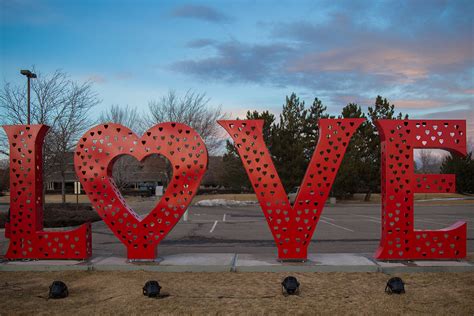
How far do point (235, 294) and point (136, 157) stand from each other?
140 inches

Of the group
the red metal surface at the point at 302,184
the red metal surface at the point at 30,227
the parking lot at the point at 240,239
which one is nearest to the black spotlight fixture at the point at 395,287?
the red metal surface at the point at 302,184

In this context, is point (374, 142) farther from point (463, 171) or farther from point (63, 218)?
point (63, 218)

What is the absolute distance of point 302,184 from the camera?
8.77m

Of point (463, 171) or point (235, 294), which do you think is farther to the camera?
point (463, 171)

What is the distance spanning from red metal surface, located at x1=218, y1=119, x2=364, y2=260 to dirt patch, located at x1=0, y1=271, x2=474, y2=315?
0.88m

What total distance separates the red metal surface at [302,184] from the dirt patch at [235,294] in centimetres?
88

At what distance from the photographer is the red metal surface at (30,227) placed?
9008 mm

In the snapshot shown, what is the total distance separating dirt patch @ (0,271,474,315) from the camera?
6121 mm

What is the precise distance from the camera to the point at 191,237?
13.9m

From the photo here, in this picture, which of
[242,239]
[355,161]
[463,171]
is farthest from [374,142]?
[242,239]

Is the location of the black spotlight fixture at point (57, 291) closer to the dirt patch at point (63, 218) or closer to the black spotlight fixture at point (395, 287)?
the black spotlight fixture at point (395, 287)

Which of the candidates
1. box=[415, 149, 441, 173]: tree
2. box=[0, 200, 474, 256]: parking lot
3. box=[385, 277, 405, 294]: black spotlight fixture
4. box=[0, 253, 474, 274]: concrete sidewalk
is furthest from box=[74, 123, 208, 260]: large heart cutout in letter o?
box=[415, 149, 441, 173]: tree

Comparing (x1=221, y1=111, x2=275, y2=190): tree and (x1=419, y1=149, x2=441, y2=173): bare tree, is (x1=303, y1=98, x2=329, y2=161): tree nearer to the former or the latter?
(x1=221, y1=111, x2=275, y2=190): tree

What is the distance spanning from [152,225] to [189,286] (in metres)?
1.98
